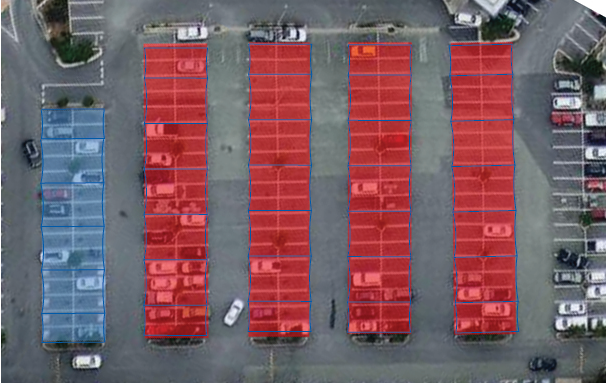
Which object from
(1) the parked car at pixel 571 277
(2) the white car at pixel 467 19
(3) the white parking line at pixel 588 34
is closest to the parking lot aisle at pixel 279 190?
(2) the white car at pixel 467 19

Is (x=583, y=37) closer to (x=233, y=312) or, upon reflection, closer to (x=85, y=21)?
(x=233, y=312)

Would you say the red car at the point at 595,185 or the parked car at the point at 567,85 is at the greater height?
the parked car at the point at 567,85

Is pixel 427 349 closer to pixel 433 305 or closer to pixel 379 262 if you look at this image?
pixel 433 305

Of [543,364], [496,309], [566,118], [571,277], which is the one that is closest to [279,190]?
[496,309]

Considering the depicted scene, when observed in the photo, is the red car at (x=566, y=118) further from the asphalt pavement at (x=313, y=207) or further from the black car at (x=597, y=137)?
the black car at (x=597, y=137)

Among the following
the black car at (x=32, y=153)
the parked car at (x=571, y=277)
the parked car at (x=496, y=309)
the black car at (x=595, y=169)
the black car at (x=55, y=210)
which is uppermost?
the black car at (x=32, y=153)

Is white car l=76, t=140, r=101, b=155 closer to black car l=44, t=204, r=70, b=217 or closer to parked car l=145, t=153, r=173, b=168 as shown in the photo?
parked car l=145, t=153, r=173, b=168

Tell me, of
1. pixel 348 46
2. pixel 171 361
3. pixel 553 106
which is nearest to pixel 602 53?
pixel 553 106
